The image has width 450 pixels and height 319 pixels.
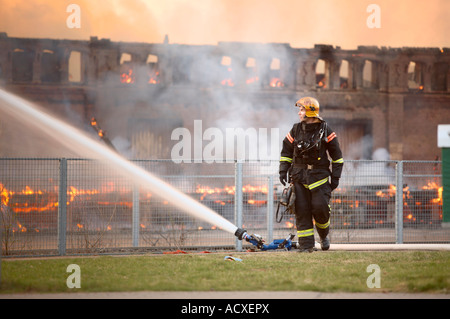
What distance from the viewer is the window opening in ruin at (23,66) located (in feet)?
78.8

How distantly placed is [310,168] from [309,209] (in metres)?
0.50

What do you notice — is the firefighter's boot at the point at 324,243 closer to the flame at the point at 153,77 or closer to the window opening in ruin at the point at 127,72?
the flame at the point at 153,77

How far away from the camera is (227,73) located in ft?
80.9

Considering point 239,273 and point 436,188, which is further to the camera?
point 436,188

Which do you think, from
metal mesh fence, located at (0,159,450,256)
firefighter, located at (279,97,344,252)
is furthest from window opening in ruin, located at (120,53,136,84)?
firefighter, located at (279,97,344,252)

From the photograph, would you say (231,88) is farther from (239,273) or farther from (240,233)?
(239,273)

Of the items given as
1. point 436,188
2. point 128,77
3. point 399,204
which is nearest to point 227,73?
point 128,77

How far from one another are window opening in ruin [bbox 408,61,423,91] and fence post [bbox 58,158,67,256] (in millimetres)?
21016

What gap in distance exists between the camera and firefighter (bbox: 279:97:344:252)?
23.0ft

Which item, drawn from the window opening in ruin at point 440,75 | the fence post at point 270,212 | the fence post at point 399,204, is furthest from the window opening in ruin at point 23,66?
the fence post at point 399,204

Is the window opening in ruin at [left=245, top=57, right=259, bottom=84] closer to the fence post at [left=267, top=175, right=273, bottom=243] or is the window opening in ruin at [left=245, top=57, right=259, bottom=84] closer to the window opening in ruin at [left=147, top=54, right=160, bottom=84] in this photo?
the window opening in ruin at [left=147, top=54, right=160, bottom=84]
